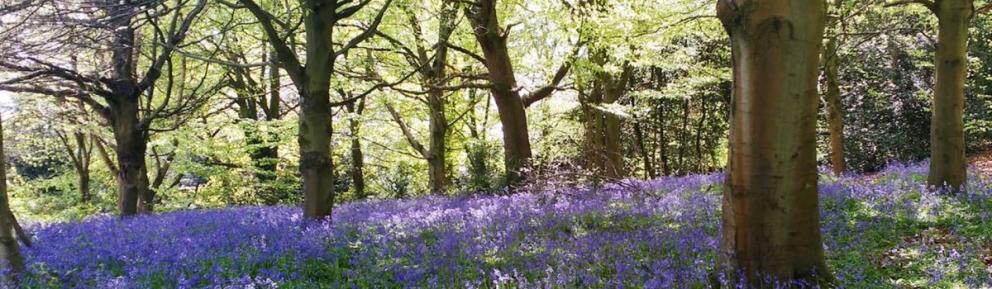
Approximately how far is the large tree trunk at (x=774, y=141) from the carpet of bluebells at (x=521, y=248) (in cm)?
42

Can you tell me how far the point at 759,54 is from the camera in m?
3.91

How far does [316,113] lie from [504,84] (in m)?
6.50

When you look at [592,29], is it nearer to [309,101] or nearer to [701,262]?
[309,101]

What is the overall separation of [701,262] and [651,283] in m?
0.70

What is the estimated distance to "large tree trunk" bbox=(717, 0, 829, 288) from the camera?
12.7 feet

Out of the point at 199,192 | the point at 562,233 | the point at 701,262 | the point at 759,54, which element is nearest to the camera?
the point at 759,54

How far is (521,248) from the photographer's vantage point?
581cm

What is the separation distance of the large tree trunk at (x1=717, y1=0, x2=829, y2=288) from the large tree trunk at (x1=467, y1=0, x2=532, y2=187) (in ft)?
30.3

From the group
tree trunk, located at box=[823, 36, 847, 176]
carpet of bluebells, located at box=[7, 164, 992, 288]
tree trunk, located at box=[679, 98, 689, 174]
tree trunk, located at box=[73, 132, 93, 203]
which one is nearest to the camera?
carpet of bluebells, located at box=[7, 164, 992, 288]

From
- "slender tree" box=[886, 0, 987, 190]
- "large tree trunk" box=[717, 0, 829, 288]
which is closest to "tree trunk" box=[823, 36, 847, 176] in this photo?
"slender tree" box=[886, 0, 987, 190]

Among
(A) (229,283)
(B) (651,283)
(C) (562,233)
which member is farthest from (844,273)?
(A) (229,283)

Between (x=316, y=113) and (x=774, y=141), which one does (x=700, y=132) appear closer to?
(x=316, y=113)

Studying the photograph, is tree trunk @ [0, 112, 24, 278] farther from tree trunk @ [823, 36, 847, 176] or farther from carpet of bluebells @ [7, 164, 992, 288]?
tree trunk @ [823, 36, 847, 176]

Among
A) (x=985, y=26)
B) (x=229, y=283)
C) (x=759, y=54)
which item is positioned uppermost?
(x=985, y=26)
